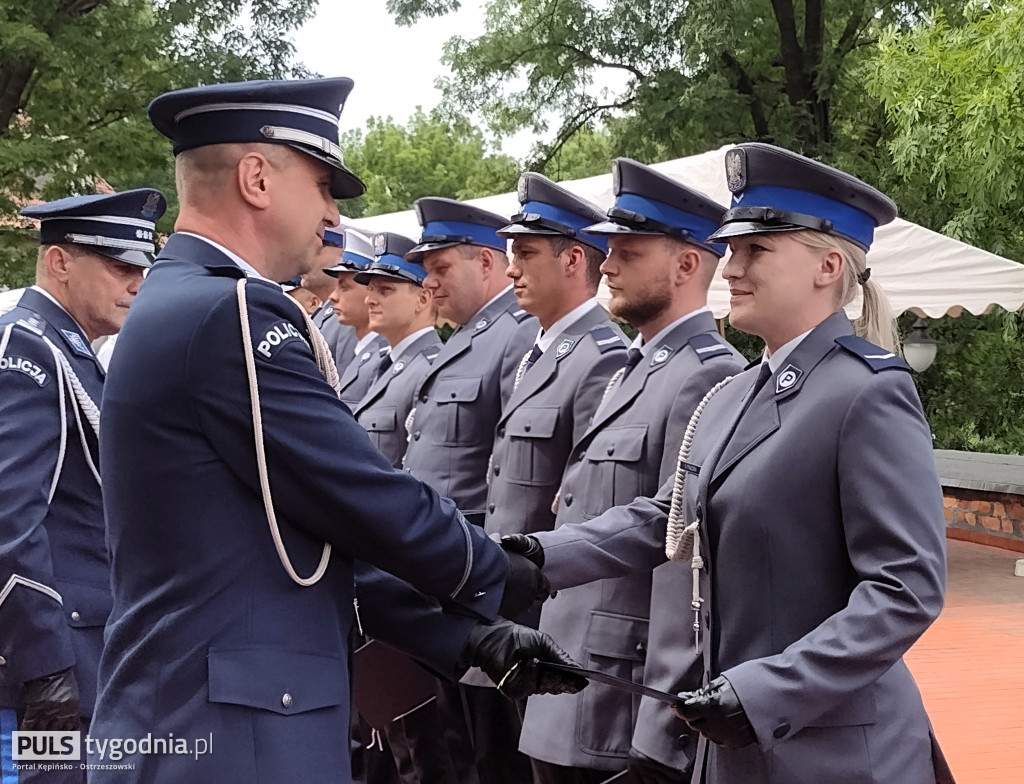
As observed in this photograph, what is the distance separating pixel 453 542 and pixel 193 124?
1.00 meters

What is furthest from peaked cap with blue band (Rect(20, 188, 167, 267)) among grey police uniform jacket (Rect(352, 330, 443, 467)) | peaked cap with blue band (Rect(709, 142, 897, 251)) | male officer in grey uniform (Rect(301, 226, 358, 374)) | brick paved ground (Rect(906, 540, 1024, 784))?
brick paved ground (Rect(906, 540, 1024, 784))

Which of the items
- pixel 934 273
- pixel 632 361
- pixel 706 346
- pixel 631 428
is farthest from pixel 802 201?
pixel 934 273

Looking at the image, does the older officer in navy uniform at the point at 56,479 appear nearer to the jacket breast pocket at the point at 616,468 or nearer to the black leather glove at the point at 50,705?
the black leather glove at the point at 50,705

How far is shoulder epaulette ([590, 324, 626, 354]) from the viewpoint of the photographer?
439 centimetres

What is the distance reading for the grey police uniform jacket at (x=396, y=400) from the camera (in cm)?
584

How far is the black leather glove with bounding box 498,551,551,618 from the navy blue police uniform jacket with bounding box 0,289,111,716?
1.48 meters

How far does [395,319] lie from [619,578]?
2931mm

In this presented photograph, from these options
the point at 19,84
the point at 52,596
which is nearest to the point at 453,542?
the point at 52,596

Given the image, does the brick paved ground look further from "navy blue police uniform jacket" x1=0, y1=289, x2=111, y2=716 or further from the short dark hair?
"navy blue police uniform jacket" x1=0, y1=289, x2=111, y2=716

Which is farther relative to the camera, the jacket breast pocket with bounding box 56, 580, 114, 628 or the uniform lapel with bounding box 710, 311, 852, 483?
the jacket breast pocket with bounding box 56, 580, 114, 628

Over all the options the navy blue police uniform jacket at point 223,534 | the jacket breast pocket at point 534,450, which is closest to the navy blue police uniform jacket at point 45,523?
the navy blue police uniform jacket at point 223,534

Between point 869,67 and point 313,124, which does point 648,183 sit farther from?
point 869,67

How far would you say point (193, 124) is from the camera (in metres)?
2.48

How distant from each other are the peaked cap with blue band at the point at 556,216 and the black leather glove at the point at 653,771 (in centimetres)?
212
